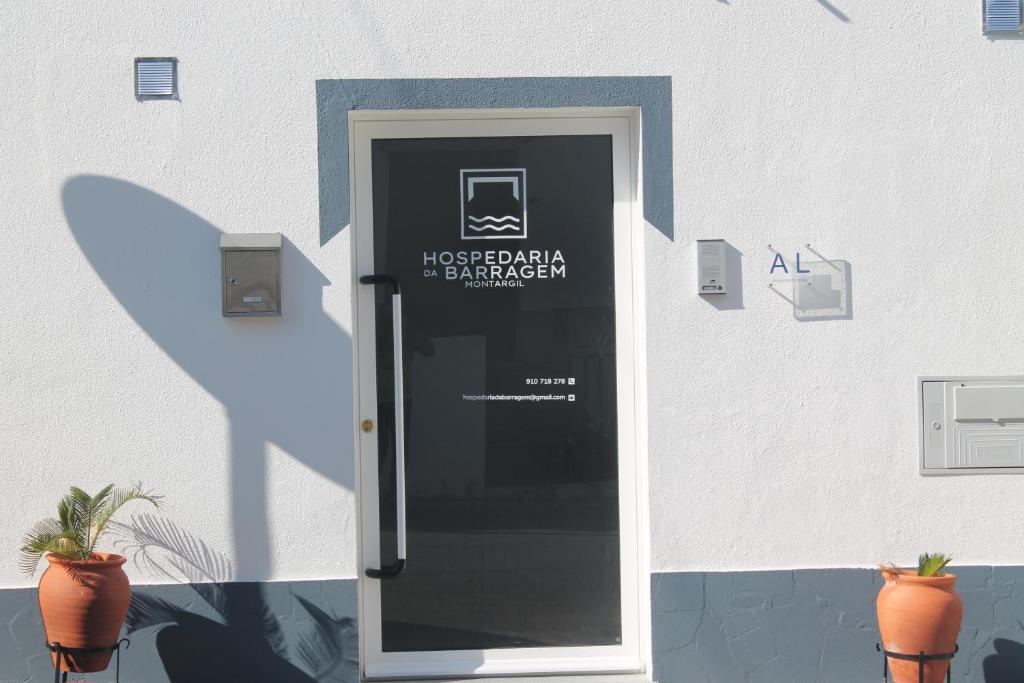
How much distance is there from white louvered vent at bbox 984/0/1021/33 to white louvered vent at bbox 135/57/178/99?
3.75 m

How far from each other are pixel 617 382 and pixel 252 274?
1756 millimetres

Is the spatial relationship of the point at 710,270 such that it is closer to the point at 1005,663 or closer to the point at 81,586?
the point at 1005,663

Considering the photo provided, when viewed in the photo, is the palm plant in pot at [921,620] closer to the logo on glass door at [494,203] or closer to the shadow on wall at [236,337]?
the logo on glass door at [494,203]

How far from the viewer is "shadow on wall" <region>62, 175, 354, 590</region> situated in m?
4.95

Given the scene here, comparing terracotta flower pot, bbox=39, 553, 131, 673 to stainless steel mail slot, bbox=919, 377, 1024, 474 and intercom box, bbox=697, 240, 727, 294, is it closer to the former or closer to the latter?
intercom box, bbox=697, 240, 727, 294

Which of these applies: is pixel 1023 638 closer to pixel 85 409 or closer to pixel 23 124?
pixel 85 409

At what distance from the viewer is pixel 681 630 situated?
4.98m

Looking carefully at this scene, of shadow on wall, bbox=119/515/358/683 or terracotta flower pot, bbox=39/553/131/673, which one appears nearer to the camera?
Result: terracotta flower pot, bbox=39/553/131/673

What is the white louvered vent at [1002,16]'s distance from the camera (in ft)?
16.7

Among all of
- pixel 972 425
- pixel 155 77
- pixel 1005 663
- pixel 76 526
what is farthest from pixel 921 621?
pixel 155 77

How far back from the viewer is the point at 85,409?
194 inches

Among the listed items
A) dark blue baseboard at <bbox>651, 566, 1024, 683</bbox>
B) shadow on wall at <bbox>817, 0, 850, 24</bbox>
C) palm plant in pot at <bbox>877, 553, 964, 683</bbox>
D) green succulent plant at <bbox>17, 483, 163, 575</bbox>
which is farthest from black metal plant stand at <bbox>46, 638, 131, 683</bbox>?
shadow on wall at <bbox>817, 0, 850, 24</bbox>

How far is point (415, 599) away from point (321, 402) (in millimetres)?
1032

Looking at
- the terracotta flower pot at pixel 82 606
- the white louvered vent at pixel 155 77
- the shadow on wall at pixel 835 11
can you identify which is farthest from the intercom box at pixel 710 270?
the terracotta flower pot at pixel 82 606
